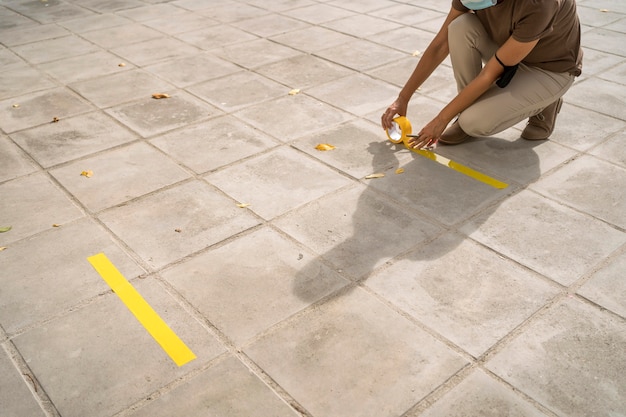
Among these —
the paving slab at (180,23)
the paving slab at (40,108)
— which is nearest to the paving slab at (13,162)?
the paving slab at (40,108)

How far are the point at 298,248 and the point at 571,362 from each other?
1563mm

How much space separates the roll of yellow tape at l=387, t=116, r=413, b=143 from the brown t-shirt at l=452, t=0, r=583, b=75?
0.85 m

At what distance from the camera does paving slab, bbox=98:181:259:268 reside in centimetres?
380

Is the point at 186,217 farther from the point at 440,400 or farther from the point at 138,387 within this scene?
the point at 440,400

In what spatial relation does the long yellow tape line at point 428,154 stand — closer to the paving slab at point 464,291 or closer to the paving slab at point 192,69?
the paving slab at point 464,291

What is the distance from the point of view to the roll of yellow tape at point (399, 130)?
4.74 meters

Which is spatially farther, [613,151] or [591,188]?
[613,151]

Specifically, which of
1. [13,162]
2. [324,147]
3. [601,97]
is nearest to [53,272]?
[13,162]

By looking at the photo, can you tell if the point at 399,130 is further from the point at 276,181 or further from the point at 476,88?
the point at 276,181

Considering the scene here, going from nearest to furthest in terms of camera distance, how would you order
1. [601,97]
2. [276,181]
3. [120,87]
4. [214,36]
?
[276,181]
[601,97]
[120,87]
[214,36]

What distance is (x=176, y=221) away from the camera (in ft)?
13.3

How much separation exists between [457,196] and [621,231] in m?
0.99

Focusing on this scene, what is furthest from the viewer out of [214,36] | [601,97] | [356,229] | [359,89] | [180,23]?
[180,23]

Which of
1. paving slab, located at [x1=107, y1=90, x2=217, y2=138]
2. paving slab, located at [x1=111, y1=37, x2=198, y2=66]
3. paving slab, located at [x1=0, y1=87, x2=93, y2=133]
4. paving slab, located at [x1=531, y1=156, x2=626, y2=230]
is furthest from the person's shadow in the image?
paving slab, located at [x1=111, y1=37, x2=198, y2=66]
